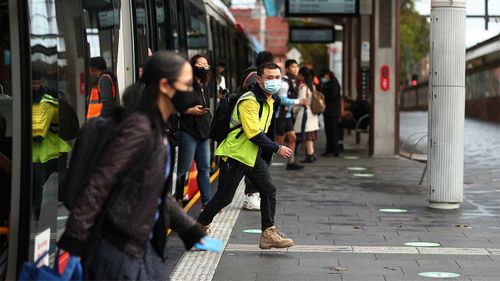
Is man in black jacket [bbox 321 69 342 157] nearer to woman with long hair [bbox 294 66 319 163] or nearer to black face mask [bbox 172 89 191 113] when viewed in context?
woman with long hair [bbox 294 66 319 163]

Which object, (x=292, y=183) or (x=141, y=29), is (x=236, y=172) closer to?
(x=141, y=29)

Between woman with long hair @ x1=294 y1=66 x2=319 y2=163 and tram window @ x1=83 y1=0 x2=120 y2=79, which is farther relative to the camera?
→ woman with long hair @ x1=294 y1=66 x2=319 y2=163

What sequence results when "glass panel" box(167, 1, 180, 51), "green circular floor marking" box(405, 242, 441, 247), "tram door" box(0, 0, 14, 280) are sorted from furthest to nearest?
Result: "glass panel" box(167, 1, 180, 51) < "green circular floor marking" box(405, 242, 441, 247) < "tram door" box(0, 0, 14, 280)

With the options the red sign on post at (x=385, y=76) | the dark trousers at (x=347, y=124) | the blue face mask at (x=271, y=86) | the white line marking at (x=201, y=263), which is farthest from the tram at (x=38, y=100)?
the dark trousers at (x=347, y=124)

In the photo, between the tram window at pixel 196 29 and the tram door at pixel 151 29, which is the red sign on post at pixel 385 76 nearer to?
the tram window at pixel 196 29

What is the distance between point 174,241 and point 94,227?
5.22 meters

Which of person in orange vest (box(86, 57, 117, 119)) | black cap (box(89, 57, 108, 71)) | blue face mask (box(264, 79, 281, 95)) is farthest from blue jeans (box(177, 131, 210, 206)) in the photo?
black cap (box(89, 57, 108, 71))

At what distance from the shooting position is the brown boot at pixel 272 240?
9328 mm

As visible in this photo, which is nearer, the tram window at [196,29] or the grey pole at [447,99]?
the grey pole at [447,99]

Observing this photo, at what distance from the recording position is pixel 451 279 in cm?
818

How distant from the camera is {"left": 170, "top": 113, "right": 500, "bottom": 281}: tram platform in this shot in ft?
28.0

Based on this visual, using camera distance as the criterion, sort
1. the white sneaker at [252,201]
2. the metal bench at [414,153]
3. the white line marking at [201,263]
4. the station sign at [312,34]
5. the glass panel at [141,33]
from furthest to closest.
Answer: the station sign at [312,34] → the metal bench at [414,153] → the white sneaker at [252,201] → the glass panel at [141,33] → the white line marking at [201,263]

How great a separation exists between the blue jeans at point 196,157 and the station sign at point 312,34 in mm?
20682

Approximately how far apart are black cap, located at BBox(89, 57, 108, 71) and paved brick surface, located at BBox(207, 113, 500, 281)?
1804 millimetres
